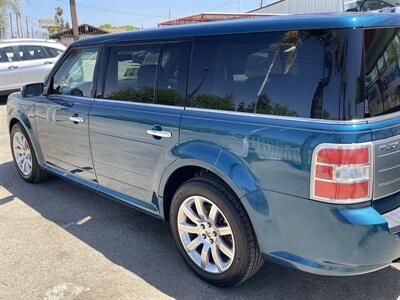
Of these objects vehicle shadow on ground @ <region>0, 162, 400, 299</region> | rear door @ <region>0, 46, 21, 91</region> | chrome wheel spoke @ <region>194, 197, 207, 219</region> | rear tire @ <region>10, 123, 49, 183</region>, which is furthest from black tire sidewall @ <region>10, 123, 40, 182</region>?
rear door @ <region>0, 46, 21, 91</region>

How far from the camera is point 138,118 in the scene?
10.7 ft

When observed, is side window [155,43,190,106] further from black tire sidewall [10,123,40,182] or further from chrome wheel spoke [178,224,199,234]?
black tire sidewall [10,123,40,182]

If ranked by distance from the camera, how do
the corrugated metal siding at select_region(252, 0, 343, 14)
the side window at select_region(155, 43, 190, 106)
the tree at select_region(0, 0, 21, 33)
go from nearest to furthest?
the side window at select_region(155, 43, 190, 106), the tree at select_region(0, 0, 21, 33), the corrugated metal siding at select_region(252, 0, 343, 14)

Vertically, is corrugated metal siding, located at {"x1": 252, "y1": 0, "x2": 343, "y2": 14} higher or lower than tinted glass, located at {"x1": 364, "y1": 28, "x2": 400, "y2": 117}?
higher

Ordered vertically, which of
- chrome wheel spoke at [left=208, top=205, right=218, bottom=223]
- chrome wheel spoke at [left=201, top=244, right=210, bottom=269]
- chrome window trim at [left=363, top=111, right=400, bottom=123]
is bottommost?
chrome wheel spoke at [left=201, top=244, right=210, bottom=269]

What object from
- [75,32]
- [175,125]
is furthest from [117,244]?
[75,32]

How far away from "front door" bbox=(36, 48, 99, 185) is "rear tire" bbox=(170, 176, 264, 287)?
1317 mm

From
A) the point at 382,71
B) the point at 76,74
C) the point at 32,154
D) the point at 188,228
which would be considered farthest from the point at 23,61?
the point at 382,71

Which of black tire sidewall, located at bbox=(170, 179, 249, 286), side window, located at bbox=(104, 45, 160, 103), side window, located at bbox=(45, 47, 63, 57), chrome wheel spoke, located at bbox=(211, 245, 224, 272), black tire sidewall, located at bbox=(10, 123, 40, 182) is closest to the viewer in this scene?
black tire sidewall, located at bbox=(170, 179, 249, 286)

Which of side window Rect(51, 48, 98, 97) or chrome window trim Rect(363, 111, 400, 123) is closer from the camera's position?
chrome window trim Rect(363, 111, 400, 123)

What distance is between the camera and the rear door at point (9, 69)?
11.7 metres

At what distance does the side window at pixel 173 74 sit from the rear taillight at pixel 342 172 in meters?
1.17

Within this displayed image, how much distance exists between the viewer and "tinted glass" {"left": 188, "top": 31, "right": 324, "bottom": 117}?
2.27 m

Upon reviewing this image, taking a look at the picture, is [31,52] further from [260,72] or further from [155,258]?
[260,72]
